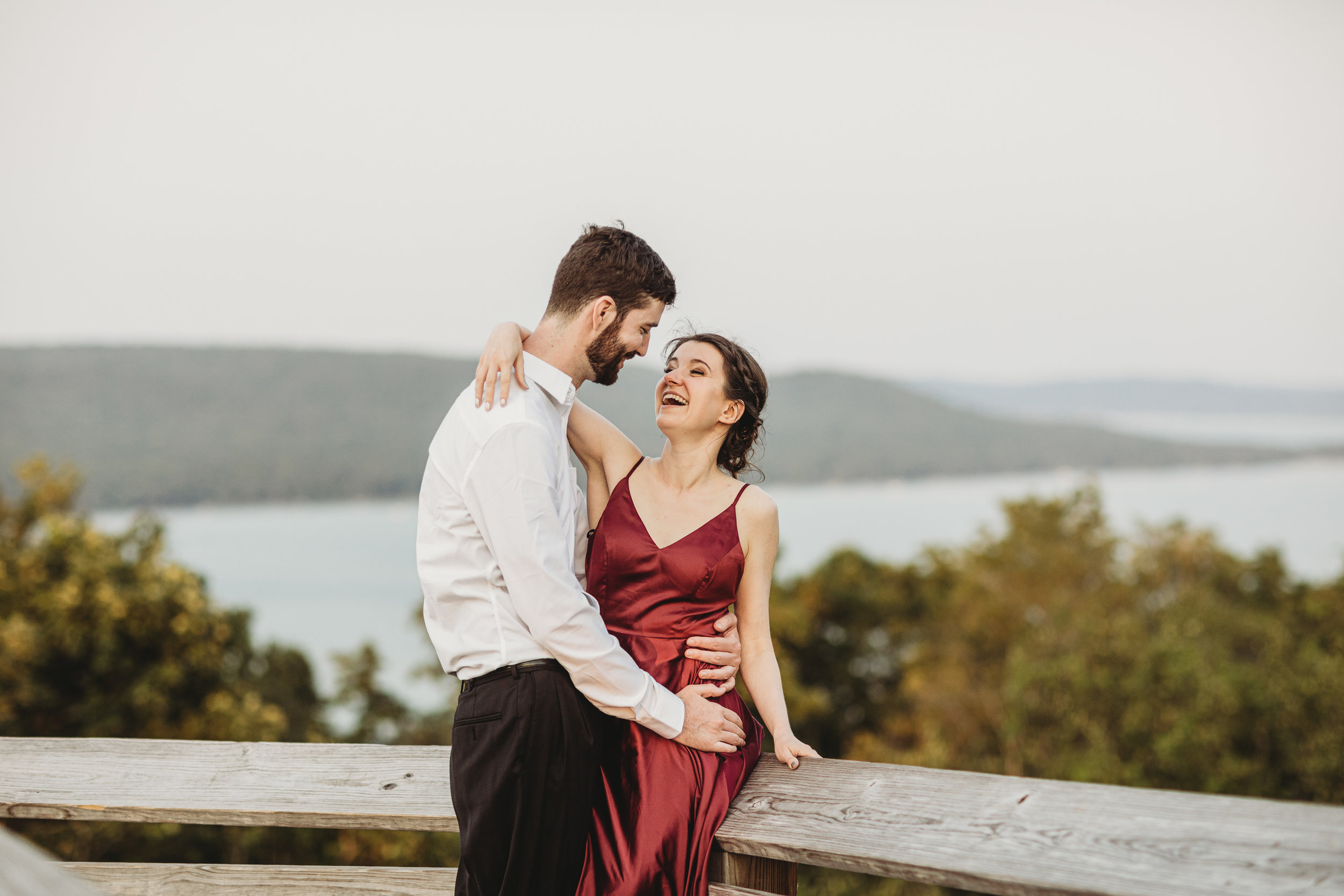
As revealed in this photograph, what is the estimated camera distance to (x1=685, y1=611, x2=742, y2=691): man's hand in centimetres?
253

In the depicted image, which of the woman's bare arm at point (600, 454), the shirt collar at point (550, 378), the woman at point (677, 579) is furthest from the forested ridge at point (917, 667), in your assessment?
the shirt collar at point (550, 378)

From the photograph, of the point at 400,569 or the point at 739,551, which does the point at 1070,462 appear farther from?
the point at 739,551

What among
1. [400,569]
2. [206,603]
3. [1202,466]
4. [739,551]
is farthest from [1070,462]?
[739,551]

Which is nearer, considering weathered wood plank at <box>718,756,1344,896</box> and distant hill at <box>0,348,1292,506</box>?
weathered wood plank at <box>718,756,1344,896</box>

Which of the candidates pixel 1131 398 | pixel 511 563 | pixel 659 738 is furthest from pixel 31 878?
pixel 1131 398

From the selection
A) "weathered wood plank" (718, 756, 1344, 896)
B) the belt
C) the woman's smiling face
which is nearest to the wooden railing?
"weathered wood plank" (718, 756, 1344, 896)

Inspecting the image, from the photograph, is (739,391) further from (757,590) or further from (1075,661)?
(1075,661)

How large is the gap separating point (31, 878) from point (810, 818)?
146cm

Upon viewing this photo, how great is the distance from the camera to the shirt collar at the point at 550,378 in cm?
240

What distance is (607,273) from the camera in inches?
96.7

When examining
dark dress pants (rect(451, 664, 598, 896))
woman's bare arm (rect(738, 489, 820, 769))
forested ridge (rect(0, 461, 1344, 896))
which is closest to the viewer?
dark dress pants (rect(451, 664, 598, 896))

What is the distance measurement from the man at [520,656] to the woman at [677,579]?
9 centimetres

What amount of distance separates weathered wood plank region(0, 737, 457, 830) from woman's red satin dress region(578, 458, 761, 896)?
15.6 inches

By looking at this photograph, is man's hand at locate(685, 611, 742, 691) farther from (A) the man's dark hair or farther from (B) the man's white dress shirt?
(A) the man's dark hair
